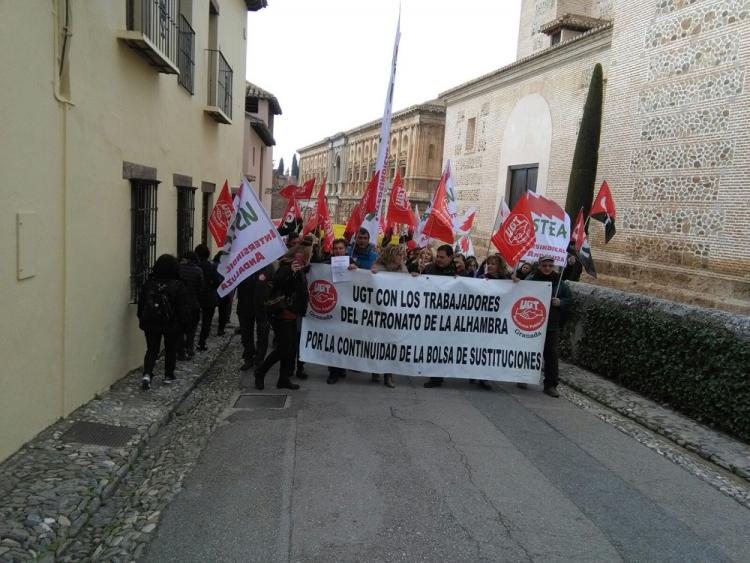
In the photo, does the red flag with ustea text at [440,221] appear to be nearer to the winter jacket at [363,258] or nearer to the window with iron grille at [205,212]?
the winter jacket at [363,258]

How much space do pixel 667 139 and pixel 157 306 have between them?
1403 cm

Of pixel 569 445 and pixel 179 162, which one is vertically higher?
pixel 179 162

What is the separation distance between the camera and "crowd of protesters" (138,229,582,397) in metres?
6.85

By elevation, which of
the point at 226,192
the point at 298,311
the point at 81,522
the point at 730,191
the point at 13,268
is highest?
the point at 730,191

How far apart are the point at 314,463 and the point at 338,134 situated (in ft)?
213

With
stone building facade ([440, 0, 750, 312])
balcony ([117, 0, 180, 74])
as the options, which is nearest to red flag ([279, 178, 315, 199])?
balcony ([117, 0, 180, 74])

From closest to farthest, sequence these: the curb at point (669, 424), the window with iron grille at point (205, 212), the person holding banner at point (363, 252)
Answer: the curb at point (669, 424) < the person holding banner at point (363, 252) < the window with iron grille at point (205, 212)

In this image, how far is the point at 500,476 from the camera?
16.3ft

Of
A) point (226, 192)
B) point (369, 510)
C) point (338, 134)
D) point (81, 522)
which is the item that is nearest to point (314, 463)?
point (369, 510)

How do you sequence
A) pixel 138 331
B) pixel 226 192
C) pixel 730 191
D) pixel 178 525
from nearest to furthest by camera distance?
1. pixel 178 525
2. pixel 138 331
3. pixel 226 192
4. pixel 730 191

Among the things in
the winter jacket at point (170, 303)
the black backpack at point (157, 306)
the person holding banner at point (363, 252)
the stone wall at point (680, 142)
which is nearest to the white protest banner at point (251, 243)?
the winter jacket at point (170, 303)

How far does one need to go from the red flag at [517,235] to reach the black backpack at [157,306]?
4152 millimetres

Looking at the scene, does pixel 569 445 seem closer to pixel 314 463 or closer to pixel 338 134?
pixel 314 463

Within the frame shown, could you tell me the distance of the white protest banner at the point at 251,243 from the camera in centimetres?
685
